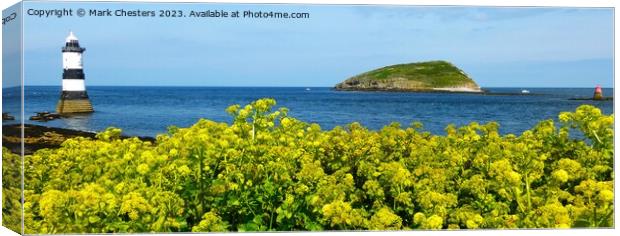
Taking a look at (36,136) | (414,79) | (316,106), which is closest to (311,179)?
(316,106)

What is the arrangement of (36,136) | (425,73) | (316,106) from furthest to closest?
1. (425,73)
2. (316,106)
3. (36,136)

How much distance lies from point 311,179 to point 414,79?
5.51 feet

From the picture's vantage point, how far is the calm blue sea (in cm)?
763

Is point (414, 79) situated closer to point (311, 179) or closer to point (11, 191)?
point (311, 179)

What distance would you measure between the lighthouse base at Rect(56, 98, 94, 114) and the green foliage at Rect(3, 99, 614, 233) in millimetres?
275

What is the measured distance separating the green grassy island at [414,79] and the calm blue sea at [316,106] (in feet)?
0.30

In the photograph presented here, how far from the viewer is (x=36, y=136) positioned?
751 cm

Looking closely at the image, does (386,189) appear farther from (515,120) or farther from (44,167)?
(44,167)

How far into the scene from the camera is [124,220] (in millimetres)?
7230

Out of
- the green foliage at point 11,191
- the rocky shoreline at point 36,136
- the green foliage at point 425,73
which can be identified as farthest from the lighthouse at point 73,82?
the green foliage at point 425,73

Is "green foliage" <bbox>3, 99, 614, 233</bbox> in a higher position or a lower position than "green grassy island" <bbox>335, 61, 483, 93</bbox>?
lower

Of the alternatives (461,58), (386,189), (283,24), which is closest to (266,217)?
(386,189)

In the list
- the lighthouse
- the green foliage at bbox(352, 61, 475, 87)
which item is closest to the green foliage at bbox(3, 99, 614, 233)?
the lighthouse

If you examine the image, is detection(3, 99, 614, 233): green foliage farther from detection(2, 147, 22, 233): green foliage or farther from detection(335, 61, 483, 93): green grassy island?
detection(335, 61, 483, 93): green grassy island
